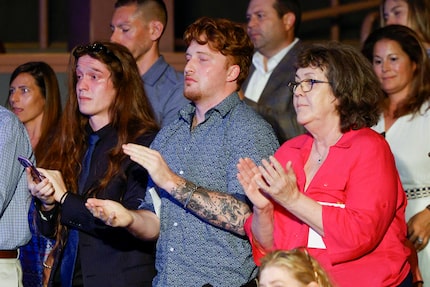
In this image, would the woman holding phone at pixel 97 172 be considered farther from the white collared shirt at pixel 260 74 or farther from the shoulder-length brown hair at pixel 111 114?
the white collared shirt at pixel 260 74

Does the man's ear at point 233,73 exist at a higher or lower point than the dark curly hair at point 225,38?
lower

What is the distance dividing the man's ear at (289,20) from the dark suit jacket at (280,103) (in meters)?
0.34

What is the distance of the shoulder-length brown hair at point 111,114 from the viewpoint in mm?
4832

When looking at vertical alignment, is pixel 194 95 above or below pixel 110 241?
above

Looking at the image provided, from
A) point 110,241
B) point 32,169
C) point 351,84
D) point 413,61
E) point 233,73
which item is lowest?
point 110,241

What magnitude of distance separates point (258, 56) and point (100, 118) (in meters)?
1.72

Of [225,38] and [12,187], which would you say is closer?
[225,38]

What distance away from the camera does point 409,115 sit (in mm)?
5168

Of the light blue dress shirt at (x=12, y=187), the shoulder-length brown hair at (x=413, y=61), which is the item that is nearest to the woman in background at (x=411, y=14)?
the shoulder-length brown hair at (x=413, y=61)

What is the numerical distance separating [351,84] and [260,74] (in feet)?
7.48

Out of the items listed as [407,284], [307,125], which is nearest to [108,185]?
[307,125]

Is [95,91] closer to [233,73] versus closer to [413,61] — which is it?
[233,73]

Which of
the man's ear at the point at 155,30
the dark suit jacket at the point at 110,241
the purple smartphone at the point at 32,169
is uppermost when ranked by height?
the man's ear at the point at 155,30

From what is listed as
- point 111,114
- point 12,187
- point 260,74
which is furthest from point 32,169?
point 260,74
